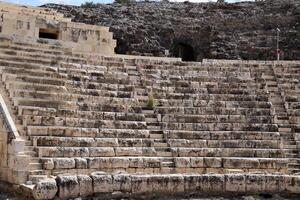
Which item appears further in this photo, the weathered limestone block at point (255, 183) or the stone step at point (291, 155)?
the stone step at point (291, 155)

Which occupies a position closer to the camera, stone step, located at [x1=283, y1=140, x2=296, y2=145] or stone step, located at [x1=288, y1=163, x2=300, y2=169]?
stone step, located at [x1=288, y1=163, x2=300, y2=169]

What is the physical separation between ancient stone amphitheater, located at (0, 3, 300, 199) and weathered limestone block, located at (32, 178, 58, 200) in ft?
0.06

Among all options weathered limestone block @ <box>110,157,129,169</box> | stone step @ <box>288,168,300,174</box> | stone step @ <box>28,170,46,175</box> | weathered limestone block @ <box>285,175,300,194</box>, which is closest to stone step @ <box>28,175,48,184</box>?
stone step @ <box>28,170,46,175</box>

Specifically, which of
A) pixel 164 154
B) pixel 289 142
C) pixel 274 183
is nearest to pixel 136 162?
pixel 164 154

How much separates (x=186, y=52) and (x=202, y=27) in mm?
1535

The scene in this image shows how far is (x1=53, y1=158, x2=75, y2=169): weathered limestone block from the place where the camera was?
1004 cm

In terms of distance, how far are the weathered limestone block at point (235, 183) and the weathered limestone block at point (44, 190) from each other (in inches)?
132

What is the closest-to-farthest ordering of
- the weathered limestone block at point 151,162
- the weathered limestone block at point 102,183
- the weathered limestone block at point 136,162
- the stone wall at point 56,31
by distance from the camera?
1. the weathered limestone block at point 102,183
2. the weathered limestone block at point 136,162
3. the weathered limestone block at point 151,162
4. the stone wall at point 56,31

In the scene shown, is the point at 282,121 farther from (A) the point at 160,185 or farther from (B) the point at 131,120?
(A) the point at 160,185

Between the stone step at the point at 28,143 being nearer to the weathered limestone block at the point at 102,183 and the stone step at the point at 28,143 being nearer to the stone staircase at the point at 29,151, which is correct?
the stone staircase at the point at 29,151

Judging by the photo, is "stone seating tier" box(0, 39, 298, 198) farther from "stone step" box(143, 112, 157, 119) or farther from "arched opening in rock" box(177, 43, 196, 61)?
"arched opening in rock" box(177, 43, 196, 61)

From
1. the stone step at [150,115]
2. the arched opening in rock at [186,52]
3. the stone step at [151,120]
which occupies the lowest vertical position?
the stone step at [151,120]

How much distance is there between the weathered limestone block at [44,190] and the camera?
336 inches

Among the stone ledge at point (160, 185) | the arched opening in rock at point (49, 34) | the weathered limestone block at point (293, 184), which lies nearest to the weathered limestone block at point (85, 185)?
the stone ledge at point (160, 185)
